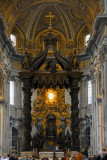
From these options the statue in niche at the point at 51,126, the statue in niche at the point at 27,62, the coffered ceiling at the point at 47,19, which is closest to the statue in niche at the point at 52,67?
the statue in niche at the point at 27,62

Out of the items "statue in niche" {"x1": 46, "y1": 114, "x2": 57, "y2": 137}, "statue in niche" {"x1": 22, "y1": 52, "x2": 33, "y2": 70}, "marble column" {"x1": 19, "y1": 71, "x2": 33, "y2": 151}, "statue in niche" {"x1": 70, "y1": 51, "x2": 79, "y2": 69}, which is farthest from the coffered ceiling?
"marble column" {"x1": 19, "y1": 71, "x2": 33, "y2": 151}

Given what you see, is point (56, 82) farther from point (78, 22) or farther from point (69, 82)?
point (78, 22)

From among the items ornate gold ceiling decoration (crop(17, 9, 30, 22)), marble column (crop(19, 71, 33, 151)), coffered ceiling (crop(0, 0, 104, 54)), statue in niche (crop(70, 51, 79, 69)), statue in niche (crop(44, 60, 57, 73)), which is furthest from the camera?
ornate gold ceiling decoration (crop(17, 9, 30, 22))

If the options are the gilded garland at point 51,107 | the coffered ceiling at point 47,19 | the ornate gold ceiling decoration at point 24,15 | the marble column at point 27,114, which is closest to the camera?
the marble column at point 27,114

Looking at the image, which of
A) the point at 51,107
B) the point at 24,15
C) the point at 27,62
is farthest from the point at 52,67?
the point at 24,15

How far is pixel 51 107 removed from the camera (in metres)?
40.2

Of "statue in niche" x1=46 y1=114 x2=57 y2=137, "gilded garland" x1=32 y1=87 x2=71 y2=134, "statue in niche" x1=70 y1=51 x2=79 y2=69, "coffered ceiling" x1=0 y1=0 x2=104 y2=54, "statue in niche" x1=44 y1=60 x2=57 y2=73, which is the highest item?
"coffered ceiling" x1=0 y1=0 x2=104 y2=54

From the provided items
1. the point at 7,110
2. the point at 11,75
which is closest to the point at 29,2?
the point at 11,75

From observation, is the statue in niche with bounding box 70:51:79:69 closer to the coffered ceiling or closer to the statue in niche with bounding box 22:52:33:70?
the statue in niche with bounding box 22:52:33:70

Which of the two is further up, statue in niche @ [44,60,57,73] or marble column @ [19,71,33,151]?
statue in niche @ [44,60,57,73]

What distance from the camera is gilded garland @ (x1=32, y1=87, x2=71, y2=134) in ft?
130

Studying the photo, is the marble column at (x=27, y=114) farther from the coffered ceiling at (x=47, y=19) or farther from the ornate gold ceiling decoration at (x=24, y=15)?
the ornate gold ceiling decoration at (x=24, y=15)

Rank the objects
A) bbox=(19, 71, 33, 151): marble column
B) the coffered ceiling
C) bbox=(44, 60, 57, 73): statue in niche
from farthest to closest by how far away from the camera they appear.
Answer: the coffered ceiling, bbox=(44, 60, 57, 73): statue in niche, bbox=(19, 71, 33, 151): marble column

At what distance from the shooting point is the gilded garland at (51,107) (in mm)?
39625
